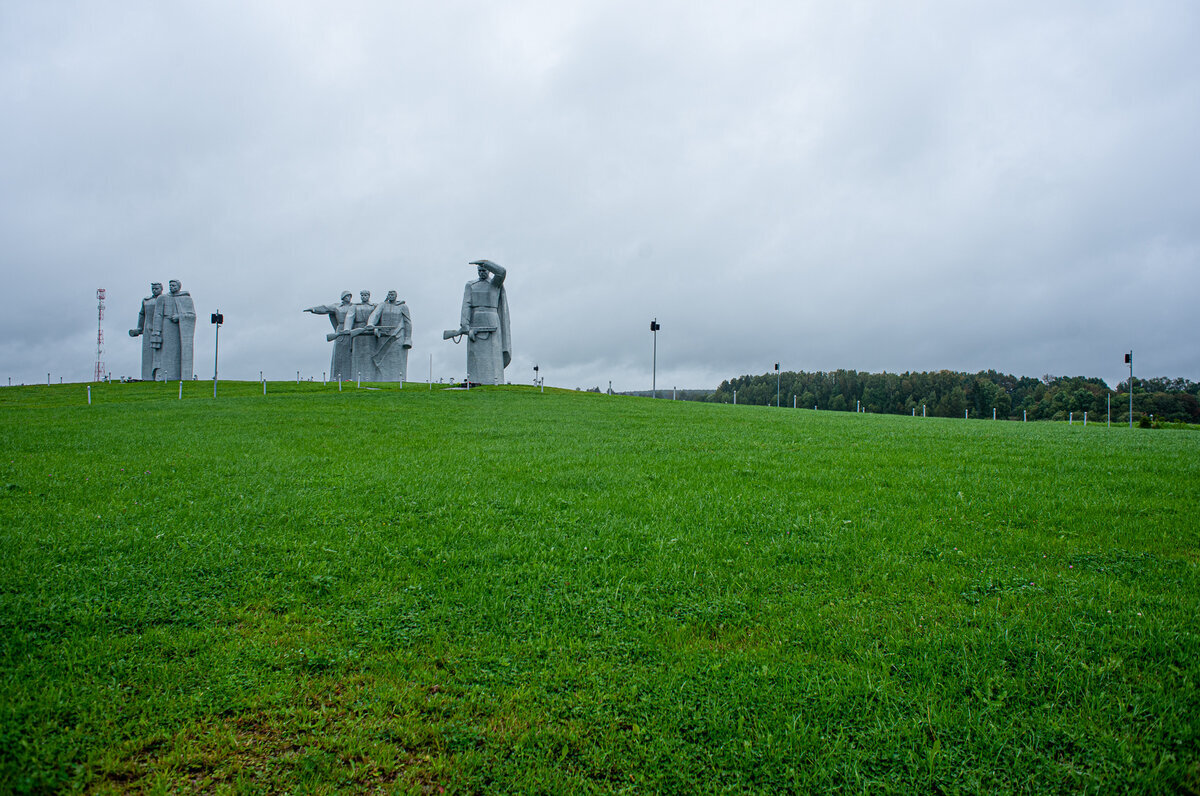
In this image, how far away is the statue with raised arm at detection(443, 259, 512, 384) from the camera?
34750mm

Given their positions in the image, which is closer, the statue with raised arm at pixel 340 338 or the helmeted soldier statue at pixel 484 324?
the helmeted soldier statue at pixel 484 324

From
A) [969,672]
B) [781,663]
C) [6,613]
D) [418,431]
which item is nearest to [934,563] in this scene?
[969,672]

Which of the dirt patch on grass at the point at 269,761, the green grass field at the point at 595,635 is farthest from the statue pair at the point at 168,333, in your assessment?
the dirt patch on grass at the point at 269,761

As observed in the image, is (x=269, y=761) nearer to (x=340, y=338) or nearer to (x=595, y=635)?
(x=595, y=635)

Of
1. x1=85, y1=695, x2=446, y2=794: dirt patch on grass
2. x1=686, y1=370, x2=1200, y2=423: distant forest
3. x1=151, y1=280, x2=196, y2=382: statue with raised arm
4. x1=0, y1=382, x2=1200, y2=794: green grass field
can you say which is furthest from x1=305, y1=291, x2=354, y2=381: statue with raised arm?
x1=686, y1=370, x2=1200, y2=423: distant forest

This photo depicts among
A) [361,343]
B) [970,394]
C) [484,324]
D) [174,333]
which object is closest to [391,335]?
[361,343]

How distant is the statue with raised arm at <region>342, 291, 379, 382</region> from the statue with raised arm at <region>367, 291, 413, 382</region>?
35 cm

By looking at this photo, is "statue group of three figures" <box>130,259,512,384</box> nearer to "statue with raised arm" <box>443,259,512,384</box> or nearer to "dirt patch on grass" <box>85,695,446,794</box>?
"statue with raised arm" <box>443,259,512,384</box>

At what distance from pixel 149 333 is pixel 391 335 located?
55.0ft

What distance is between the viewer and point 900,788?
2906 mm

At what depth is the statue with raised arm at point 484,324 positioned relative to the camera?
34750mm

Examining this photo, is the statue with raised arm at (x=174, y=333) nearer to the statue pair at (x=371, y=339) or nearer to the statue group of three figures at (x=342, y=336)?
the statue group of three figures at (x=342, y=336)

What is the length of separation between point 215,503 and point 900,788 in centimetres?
748

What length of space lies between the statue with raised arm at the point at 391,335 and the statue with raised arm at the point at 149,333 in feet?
47.5
